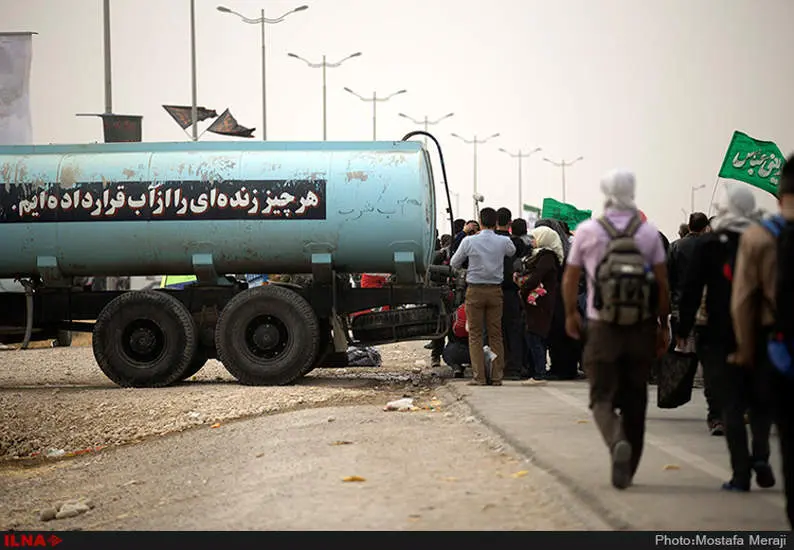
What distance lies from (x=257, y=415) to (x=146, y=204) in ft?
13.5

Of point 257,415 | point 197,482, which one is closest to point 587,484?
point 197,482

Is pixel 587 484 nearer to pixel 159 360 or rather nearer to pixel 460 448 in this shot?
pixel 460 448

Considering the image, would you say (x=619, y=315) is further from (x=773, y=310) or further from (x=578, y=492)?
(x=773, y=310)

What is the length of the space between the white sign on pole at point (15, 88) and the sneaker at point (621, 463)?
20814 mm

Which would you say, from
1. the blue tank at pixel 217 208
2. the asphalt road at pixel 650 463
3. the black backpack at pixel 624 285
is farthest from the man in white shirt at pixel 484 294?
the black backpack at pixel 624 285

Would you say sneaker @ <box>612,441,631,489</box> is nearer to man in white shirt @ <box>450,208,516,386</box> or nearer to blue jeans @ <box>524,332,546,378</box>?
man in white shirt @ <box>450,208,516,386</box>

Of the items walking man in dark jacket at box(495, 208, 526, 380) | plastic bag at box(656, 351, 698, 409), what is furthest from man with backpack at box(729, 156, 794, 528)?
walking man in dark jacket at box(495, 208, 526, 380)

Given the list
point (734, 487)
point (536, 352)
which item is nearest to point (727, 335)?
point (734, 487)

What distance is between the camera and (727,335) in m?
8.70

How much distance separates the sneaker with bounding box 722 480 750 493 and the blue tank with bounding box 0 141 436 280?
372 inches

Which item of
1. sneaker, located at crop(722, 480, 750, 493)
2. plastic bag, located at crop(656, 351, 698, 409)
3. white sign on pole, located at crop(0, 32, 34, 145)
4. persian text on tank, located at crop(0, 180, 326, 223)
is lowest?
sneaker, located at crop(722, 480, 750, 493)

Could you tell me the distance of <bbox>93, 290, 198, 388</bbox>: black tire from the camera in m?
18.0

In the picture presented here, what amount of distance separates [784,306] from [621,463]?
198 centimetres

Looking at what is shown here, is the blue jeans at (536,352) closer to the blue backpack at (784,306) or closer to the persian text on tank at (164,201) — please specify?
the persian text on tank at (164,201)
